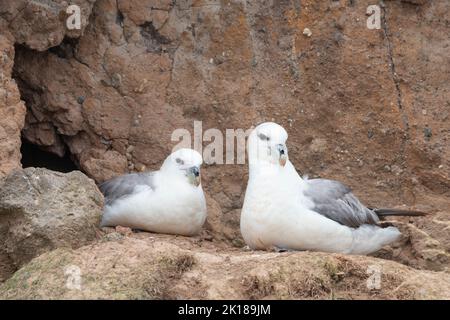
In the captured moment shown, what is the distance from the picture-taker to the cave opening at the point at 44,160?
330 inches

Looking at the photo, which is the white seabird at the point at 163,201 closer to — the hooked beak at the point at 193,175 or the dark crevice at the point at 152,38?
the hooked beak at the point at 193,175

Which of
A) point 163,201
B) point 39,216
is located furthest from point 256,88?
point 39,216

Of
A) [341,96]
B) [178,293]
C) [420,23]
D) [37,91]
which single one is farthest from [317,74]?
[178,293]

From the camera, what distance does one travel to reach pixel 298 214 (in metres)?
6.62

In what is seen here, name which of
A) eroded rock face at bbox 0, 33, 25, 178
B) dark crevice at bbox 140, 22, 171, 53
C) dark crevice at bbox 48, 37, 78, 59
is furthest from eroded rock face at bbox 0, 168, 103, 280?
dark crevice at bbox 140, 22, 171, 53

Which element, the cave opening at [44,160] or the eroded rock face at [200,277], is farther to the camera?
the cave opening at [44,160]

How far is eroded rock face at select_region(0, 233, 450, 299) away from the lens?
5.70 metres

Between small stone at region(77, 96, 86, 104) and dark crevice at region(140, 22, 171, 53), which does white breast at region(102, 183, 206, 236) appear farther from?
dark crevice at region(140, 22, 171, 53)

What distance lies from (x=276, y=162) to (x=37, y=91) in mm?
2161

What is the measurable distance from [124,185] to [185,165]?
0.45 metres

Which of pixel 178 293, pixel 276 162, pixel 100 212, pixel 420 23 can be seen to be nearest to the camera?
pixel 178 293

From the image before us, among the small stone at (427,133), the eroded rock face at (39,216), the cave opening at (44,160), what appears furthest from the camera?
the cave opening at (44,160)

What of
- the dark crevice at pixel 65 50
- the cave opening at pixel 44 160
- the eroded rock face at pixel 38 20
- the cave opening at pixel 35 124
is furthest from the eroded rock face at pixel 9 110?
the cave opening at pixel 44 160

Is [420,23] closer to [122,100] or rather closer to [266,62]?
[266,62]
